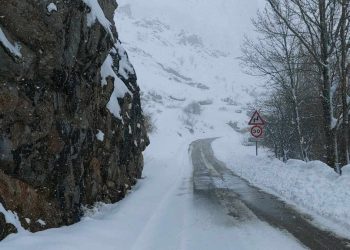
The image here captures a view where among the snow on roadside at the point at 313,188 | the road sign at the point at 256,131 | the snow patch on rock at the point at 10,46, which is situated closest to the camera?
the snow patch on rock at the point at 10,46

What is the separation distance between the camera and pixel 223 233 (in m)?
8.73

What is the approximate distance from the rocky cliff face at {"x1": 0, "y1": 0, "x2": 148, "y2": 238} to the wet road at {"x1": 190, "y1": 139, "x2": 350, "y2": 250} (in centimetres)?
370

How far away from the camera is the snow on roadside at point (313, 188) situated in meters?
9.56

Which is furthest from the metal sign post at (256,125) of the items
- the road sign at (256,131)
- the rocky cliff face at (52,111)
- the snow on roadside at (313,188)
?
the rocky cliff face at (52,111)

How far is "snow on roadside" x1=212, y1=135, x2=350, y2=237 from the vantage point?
9.56 meters

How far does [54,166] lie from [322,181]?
946 centimetres

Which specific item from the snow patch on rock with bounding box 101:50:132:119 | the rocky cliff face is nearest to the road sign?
the snow patch on rock with bounding box 101:50:132:119

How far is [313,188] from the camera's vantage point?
1354 centimetres

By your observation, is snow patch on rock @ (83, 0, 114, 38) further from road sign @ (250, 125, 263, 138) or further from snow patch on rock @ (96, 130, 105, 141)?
road sign @ (250, 125, 263, 138)

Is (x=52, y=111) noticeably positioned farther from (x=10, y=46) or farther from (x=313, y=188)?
(x=313, y=188)

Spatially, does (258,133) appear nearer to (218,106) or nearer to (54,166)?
(54,166)

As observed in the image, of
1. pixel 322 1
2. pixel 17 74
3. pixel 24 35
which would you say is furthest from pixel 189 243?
pixel 322 1

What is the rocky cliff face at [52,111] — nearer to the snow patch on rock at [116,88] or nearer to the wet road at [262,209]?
the snow patch on rock at [116,88]

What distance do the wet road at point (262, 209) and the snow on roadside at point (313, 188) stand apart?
346 mm
